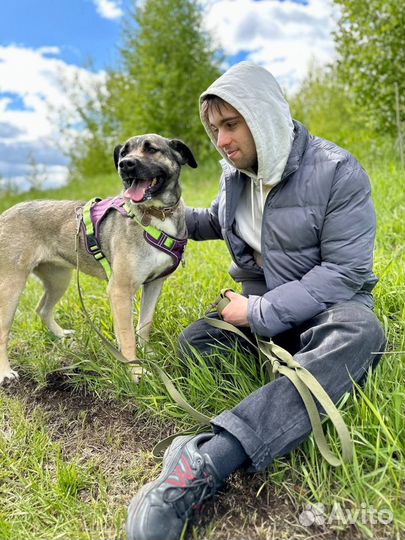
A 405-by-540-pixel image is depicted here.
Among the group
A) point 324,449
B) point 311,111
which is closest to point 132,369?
point 324,449

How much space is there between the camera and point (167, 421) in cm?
281

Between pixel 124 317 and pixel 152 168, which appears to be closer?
pixel 152 168

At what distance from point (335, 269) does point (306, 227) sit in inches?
10.9

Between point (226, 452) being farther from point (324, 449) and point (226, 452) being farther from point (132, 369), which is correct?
point (132, 369)

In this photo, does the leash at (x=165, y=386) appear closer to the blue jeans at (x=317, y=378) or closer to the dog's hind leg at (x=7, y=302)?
the blue jeans at (x=317, y=378)

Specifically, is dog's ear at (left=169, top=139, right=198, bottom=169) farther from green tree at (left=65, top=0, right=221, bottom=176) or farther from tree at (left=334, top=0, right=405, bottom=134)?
green tree at (left=65, top=0, right=221, bottom=176)

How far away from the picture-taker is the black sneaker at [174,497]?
192 cm

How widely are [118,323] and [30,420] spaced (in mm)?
839

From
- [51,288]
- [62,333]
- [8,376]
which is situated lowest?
[8,376]

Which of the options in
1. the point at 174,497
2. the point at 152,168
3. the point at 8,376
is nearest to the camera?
the point at 174,497

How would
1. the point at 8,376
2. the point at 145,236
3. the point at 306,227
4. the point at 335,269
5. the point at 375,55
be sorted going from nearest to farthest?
the point at 335,269, the point at 306,227, the point at 145,236, the point at 8,376, the point at 375,55

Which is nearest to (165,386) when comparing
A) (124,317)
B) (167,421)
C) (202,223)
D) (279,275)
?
(167,421)

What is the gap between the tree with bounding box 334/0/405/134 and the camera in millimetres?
7773

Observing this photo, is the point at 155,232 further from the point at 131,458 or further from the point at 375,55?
the point at 375,55
